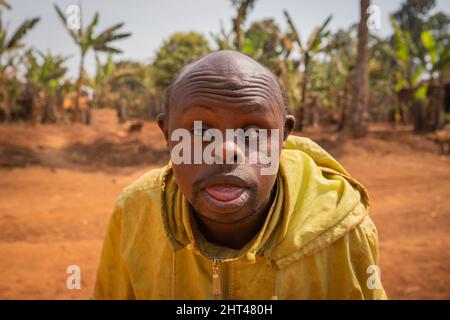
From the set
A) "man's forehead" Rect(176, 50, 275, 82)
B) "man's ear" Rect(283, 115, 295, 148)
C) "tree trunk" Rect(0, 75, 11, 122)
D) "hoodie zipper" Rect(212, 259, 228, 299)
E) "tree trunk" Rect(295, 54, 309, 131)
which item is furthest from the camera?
"tree trunk" Rect(0, 75, 11, 122)

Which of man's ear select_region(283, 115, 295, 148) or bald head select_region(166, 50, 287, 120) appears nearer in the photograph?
bald head select_region(166, 50, 287, 120)

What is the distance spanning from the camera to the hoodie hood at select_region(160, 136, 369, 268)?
152 centimetres

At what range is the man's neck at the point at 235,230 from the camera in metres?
1.63

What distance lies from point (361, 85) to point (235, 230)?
39.8ft

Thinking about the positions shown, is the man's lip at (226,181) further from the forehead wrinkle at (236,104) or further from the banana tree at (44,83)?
the banana tree at (44,83)

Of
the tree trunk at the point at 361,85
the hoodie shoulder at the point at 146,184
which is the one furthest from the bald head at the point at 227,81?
the tree trunk at the point at 361,85

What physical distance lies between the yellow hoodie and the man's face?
18 centimetres

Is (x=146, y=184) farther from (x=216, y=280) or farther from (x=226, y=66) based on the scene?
(x=226, y=66)

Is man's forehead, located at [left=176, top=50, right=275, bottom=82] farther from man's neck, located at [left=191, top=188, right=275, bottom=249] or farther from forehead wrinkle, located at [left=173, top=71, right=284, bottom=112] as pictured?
man's neck, located at [left=191, top=188, right=275, bottom=249]

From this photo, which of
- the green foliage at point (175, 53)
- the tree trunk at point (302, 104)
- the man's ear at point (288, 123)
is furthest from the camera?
the green foliage at point (175, 53)

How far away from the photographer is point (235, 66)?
1.52m

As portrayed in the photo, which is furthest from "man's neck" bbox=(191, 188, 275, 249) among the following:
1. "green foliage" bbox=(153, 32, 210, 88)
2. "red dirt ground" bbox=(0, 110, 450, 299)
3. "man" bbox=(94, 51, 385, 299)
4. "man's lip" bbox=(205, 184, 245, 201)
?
"green foliage" bbox=(153, 32, 210, 88)

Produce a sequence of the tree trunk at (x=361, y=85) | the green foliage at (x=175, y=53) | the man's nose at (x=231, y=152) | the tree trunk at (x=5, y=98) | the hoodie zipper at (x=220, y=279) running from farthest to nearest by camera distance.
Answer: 1. the green foliage at (x=175, y=53)
2. the tree trunk at (x=5, y=98)
3. the tree trunk at (x=361, y=85)
4. the hoodie zipper at (x=220, y=279)
5. the man's nose at (x=231, y=152)

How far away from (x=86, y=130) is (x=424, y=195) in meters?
13.3
